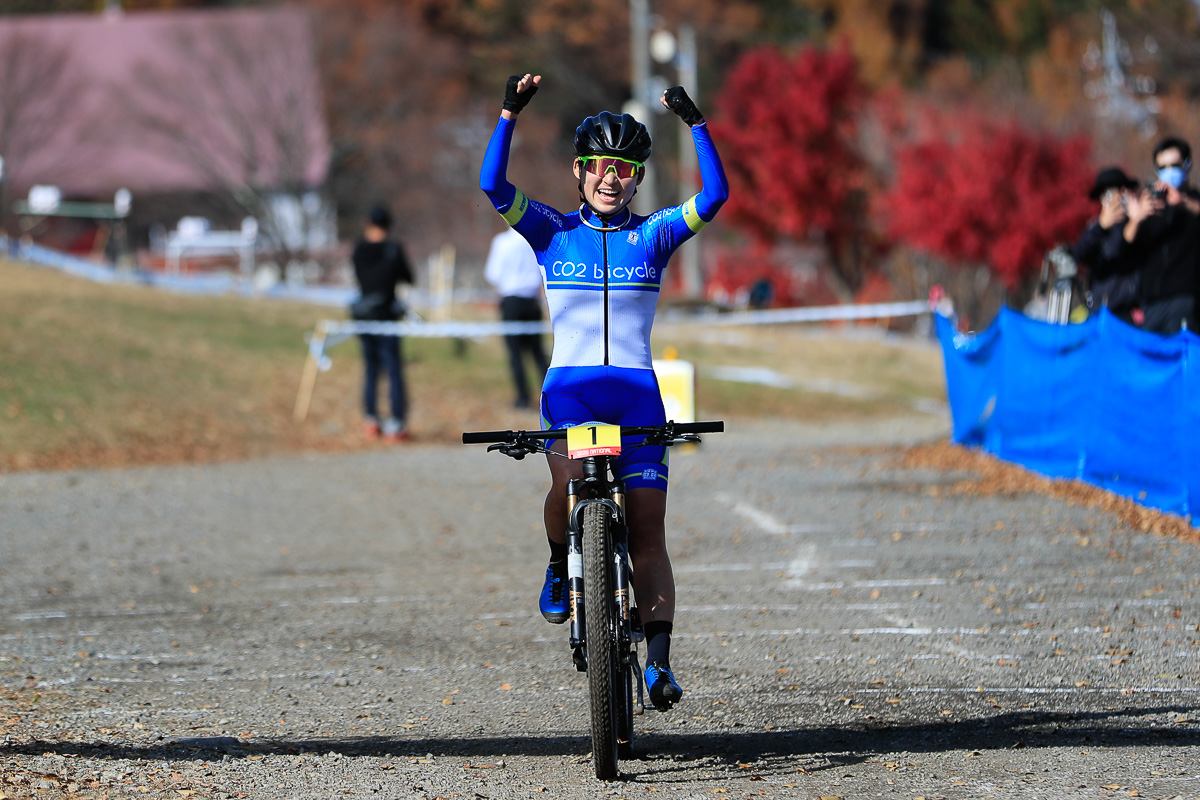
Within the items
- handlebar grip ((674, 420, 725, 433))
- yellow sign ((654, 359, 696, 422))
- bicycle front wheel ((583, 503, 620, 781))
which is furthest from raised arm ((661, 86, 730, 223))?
yellow sign ((654, 359, 696, 422))

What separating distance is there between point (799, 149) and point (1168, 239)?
2129 cm

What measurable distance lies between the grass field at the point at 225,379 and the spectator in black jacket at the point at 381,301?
0.80 m

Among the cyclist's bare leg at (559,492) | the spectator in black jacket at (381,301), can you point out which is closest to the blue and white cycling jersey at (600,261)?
the cyclist's bare leg at (559,492)

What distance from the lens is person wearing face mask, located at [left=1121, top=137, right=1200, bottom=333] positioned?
34.2 feet

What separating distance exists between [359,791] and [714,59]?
143 feet

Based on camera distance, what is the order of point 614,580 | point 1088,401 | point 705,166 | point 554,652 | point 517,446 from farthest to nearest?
point 1088,401 → point 554,652 → point 705,166 → point 517,446 → point 614,580

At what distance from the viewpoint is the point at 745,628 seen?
7.36 m

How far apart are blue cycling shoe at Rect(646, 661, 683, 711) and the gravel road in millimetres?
264

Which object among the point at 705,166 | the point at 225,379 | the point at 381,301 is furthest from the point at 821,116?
the point at 705,166

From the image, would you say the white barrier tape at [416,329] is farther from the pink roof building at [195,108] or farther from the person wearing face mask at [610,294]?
the pink roof building at [195,108]

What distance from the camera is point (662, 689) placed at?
5059mm

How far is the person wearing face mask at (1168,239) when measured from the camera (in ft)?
34.2

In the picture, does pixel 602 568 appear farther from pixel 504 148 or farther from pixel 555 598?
pixel 504 148

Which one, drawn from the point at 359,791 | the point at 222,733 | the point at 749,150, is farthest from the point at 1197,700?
the point at 749,150
